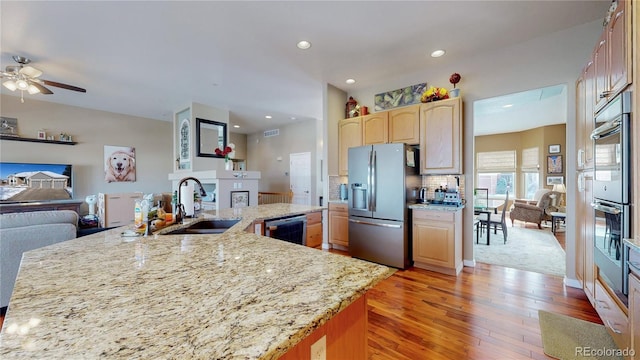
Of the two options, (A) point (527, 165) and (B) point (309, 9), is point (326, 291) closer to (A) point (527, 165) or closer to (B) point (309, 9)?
(B) point (309, 9)

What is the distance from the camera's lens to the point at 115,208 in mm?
5211

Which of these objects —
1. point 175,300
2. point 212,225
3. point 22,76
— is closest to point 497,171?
point 212,225

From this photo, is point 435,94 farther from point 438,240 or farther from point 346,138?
point 438,240

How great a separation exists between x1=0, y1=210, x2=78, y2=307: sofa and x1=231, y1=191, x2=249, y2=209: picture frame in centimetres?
255

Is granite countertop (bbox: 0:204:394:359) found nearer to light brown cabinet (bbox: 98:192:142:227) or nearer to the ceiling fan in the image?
the ceiling fan

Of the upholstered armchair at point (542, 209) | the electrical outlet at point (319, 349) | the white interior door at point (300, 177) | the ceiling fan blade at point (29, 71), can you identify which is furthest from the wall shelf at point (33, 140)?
the upholstered armchair at point (542, 209)

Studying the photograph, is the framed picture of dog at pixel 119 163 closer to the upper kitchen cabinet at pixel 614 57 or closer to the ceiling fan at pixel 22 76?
the ceiling fan at pixel 22 76

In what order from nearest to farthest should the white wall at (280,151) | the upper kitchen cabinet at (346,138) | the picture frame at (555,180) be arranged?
1. the upper kitchen cabinet at (346,138)
2. the picture frame at (555,180)
3. the white wall at (280,151)

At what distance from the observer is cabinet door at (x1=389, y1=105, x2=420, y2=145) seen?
346cm

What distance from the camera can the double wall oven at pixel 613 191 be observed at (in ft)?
4.80

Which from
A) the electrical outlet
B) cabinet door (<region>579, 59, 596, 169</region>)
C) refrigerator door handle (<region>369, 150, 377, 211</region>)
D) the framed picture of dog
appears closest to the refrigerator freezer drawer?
refrigerator door handle (<region>369, 150, 377, 211</region>)

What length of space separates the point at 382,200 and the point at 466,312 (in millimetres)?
1520

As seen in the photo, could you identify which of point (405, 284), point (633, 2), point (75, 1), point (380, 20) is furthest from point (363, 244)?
point (75, 1)

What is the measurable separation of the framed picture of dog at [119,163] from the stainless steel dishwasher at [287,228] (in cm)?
570
